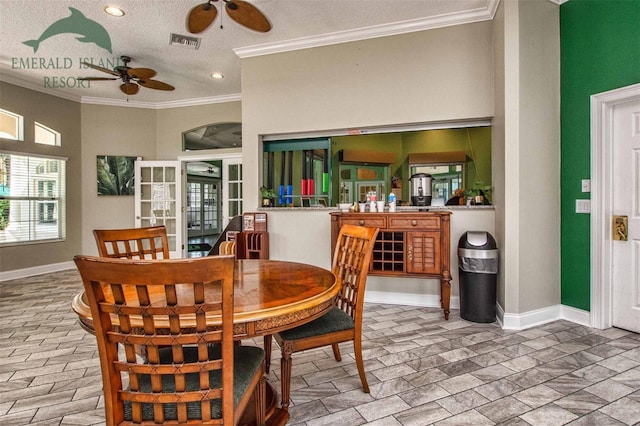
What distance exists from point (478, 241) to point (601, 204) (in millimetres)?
1065

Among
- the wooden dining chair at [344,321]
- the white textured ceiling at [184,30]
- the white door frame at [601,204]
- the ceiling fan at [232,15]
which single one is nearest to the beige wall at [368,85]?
the white textured ceiling at [184,30]

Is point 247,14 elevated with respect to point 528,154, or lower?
elevated

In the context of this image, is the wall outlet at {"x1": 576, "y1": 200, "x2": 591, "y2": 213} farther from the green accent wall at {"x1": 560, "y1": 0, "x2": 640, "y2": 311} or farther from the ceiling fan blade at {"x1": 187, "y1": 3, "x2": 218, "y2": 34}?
the ceiling fan blade at {"x1": 187, "y1": 3, "x2": 218, "y2": 34}

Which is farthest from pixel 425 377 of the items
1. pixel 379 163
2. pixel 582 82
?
pixel 582 82

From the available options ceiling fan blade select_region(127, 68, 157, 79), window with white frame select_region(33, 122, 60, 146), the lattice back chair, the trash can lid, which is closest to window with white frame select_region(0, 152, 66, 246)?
window with white frame select_region(33, 122, 60, 146)

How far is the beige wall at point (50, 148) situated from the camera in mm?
5252

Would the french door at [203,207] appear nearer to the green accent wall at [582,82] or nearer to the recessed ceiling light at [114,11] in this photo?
the recessed ceiling light at [114,11]

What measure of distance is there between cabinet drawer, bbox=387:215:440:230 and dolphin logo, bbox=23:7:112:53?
13.0 ft

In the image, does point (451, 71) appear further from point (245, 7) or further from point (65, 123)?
point (65, 123)

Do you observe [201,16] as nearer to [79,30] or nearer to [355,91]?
[355,91]

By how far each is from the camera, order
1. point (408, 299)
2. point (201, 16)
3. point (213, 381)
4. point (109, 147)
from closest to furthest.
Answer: point (213, 381) → point (201, 16) → point (408, 299) → point (109, 147)

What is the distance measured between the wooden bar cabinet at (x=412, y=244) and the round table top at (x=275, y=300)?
171cm

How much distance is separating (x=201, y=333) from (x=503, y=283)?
9.68 feet

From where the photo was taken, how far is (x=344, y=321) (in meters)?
1.94
